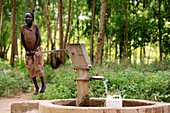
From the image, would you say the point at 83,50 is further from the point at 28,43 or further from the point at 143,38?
the point at 143,38

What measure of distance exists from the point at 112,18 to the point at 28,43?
18533mm

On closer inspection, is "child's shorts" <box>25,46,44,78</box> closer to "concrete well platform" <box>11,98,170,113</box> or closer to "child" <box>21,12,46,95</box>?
"child" <box>21,12,46,95</box>

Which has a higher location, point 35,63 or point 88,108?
point 35,63

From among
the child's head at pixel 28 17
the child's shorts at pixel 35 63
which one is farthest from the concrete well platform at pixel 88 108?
the child's head at pixel 28 17

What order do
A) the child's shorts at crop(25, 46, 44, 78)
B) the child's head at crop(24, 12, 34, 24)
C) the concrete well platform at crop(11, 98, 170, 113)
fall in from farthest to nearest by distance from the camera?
the child's shorts at crop(25, 46, 44, 78) < the child's head at crop(24, 12, 34, 24) < the concrete well platform at crop(11, 98, 170, 113)

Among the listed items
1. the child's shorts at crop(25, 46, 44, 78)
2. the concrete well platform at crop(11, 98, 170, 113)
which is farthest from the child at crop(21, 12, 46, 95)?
the concrete well platform at crop(11, 98, 170, 113)

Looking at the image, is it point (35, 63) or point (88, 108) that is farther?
point (35, 63)

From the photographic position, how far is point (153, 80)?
7.32 metres

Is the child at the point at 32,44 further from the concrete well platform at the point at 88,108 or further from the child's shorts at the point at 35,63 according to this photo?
the concrete well platform at the point at 88,108

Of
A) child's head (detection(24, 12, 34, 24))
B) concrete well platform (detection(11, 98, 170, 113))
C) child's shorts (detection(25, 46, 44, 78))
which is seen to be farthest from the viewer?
child's shorts (detection(25, 46, 44, 78))

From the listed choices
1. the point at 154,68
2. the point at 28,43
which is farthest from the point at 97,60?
the point at 28,43

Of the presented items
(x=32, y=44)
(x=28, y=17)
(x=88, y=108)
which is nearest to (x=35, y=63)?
(x=32, y=44)

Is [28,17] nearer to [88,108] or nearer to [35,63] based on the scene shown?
[35,63]

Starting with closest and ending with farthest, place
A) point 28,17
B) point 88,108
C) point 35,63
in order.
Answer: point 88,108
point 28,17
point 35,63
